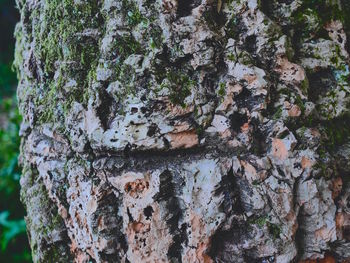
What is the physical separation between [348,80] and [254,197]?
0.54m

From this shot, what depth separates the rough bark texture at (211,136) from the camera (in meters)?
1.30

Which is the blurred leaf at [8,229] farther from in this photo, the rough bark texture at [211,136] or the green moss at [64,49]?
the rough bark texture at [211,136]

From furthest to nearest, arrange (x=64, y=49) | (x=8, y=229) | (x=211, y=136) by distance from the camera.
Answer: (x=8, y=229)
(x=64, y=49)
(x=211, y=136)

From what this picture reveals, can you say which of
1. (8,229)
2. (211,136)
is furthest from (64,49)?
(8,229)

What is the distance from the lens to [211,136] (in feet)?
4.34

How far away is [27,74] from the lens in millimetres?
1709

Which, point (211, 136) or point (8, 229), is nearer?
point (211, 136)

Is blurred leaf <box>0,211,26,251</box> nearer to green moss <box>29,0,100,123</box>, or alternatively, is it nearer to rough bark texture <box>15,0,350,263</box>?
green moss <box>29,0,100,123</box>

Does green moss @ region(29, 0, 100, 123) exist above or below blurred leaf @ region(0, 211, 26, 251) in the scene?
above

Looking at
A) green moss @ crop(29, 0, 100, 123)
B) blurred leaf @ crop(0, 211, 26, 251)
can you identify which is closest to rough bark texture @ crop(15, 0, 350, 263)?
green moss @ crop(29, 0, 100, 123)

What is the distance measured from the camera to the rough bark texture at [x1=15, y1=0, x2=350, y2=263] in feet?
4.25

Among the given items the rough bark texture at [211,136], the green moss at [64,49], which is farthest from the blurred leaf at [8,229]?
the rough bark texture at [211,136]

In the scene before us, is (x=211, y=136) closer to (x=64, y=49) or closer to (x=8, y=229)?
(x=64, y=49)

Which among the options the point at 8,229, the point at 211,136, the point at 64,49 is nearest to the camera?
the point at 211,136
